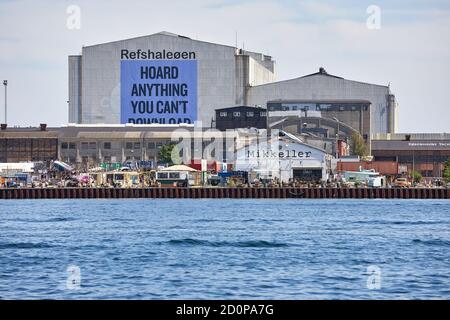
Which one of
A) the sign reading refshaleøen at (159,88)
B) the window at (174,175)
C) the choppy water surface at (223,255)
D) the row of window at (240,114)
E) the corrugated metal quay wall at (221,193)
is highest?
the sign reading refshaleøen at (159,88)

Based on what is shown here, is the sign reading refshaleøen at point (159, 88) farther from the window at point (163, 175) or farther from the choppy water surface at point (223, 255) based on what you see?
the choppy water surface at point (223, 255)

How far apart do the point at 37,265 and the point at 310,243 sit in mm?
10380

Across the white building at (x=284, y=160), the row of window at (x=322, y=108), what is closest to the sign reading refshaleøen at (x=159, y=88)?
the row of window at (x=322, y=108)

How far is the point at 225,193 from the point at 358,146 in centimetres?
3395

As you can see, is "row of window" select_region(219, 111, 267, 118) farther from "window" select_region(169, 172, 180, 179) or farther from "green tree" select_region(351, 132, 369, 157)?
"window" select_region(169, 172, 180, 179)

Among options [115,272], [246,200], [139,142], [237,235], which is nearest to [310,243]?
[237,235]

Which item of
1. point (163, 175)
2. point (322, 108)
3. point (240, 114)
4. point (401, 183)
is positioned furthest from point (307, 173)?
point (322, 108)

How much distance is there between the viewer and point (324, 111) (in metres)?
118

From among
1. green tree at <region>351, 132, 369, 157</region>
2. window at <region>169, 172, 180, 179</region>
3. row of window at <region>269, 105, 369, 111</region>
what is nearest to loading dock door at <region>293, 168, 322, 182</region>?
window at <region>169, 172, 180, 179</region>

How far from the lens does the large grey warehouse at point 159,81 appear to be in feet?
381

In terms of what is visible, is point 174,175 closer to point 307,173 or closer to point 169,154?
point 307,173

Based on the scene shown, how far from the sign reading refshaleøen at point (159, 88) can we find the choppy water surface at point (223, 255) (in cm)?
6288

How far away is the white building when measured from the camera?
89562 mm

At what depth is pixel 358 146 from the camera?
362 feet
